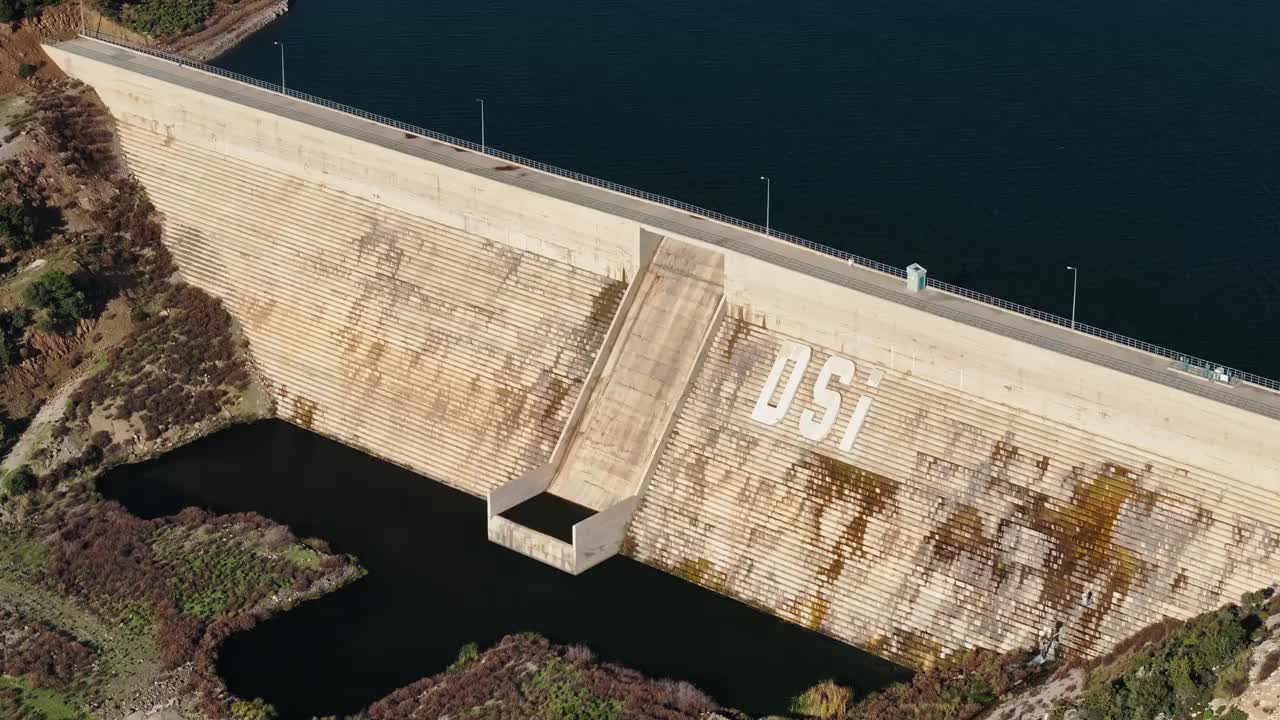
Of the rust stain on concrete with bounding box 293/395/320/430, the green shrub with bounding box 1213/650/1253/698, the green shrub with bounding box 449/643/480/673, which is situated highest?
the green shrub with bounding box 1213/650/1253/698

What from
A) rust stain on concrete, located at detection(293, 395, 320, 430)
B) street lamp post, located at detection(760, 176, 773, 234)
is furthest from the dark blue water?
rust stain on concrete, located at detection(293, 395, 320, 430)

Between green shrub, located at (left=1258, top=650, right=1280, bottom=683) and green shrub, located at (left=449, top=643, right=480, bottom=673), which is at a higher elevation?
green shrub, located at (left=1258, top=650, right=1280, bottom=683)

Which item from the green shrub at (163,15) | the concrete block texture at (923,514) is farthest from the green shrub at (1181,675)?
the green shrub at (163,15)

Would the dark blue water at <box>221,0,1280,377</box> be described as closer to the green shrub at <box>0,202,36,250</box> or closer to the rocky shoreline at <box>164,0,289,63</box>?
the rocky shoreline at <box>164,0,289,63</box>

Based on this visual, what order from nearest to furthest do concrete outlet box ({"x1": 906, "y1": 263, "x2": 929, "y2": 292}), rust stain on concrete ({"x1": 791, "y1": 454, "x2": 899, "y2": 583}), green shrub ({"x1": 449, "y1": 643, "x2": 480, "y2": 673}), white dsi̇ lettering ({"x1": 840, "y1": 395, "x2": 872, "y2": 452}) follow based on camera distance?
green shrub ({"x1": 449, "y1": 643, "x2": 480, "y2": 673}) → rust stain on concrete ({"x1": 791, "y1": 454, "x2": 899, "y2": 583}) → white dsi̇ lettering ({"x1": 840, "y1": 395, "x2": 872, "y2": 452}) → concrete outlet box ({"x1": 906, "y1": 263, "x2": 929, "y2": 292})

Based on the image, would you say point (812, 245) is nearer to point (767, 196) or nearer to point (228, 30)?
point (767, 196)

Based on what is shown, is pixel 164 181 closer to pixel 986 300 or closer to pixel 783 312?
pixel 783 312

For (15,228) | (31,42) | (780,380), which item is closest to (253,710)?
(780,380)

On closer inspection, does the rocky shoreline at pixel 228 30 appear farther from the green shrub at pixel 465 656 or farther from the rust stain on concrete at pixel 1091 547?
the rust stain on concrete at pixel 1091 547
